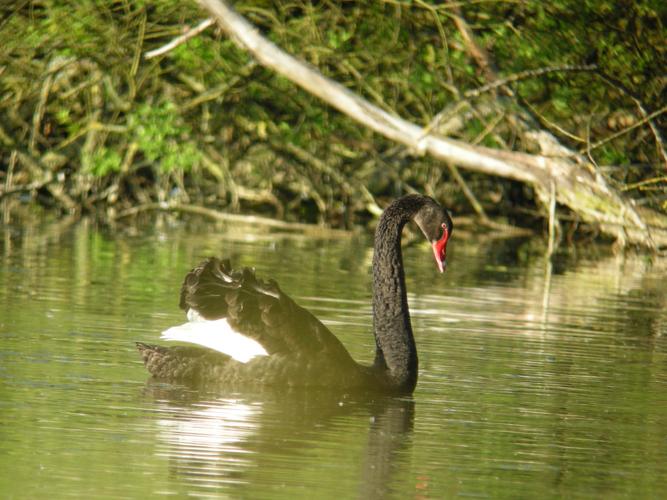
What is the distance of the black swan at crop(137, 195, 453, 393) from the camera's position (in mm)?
6809

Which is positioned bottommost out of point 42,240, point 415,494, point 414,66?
point 415,494

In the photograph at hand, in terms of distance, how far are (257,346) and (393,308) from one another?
813mm

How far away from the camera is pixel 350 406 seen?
661 cm

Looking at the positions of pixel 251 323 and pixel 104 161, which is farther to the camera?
pixel 104 161

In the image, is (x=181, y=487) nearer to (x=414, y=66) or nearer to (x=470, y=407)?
(x=470, y=407)

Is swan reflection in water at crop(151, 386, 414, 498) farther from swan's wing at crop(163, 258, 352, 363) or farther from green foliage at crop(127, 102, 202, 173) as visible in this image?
green foliage at crop(127, 102, 202, 173)

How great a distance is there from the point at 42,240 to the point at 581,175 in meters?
5.90

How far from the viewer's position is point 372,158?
21125mm

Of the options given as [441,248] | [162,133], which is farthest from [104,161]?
[441,248]

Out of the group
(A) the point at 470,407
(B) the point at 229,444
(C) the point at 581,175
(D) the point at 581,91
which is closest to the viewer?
(B) the point at 229,444

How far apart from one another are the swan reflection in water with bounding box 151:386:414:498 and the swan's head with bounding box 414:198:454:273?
2.81 feet

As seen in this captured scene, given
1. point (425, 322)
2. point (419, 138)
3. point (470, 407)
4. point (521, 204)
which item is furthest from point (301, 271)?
point (521, 204)

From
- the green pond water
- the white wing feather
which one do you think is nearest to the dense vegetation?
the green pond water

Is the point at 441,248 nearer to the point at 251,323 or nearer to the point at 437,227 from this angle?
the point at 437,227
